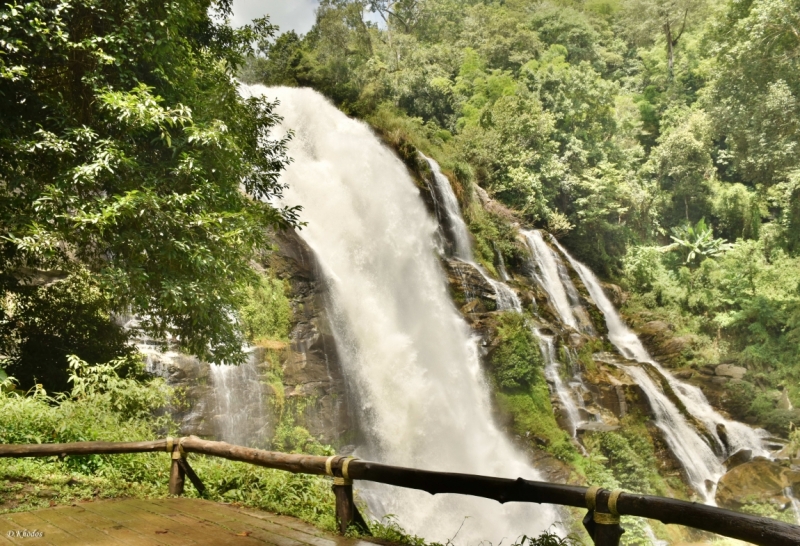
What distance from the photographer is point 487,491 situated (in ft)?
9.09

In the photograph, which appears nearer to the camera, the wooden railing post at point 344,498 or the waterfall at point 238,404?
the wooden railing post at point 344,498

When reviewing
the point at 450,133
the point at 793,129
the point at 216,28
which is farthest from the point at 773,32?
the point at 216,28

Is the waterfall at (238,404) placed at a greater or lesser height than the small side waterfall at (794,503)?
greater

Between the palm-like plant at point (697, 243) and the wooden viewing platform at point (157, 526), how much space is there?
56.4ft

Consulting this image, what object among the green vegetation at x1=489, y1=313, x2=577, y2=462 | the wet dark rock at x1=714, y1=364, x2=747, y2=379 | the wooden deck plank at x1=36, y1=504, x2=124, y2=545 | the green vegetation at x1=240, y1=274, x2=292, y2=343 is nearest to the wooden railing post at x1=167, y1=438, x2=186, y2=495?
the wooden deck plank at x1=36, y1=504, x2=124, y2=545

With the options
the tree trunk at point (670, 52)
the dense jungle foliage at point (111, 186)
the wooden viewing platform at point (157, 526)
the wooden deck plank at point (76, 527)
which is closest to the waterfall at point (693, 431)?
the dense jungle foliage at point (111, 186)

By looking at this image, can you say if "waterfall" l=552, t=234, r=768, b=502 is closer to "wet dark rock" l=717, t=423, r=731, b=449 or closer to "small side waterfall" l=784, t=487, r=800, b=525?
"wet dark rock" l=717, t=423, r=731, b=449

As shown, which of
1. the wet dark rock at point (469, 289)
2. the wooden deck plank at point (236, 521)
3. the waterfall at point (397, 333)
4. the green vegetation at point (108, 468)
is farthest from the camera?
the wet dark rock at point (469, 289)

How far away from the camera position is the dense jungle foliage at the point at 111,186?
18.4 ft

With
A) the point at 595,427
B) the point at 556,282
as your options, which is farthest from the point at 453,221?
the point at 595,427

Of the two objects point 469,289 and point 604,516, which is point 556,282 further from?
point 604,516

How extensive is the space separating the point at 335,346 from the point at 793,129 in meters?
15.1

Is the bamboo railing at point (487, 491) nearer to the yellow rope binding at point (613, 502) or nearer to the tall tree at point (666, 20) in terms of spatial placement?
the yellow rope binding at point (613, 502)

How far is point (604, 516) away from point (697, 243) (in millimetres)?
17514
